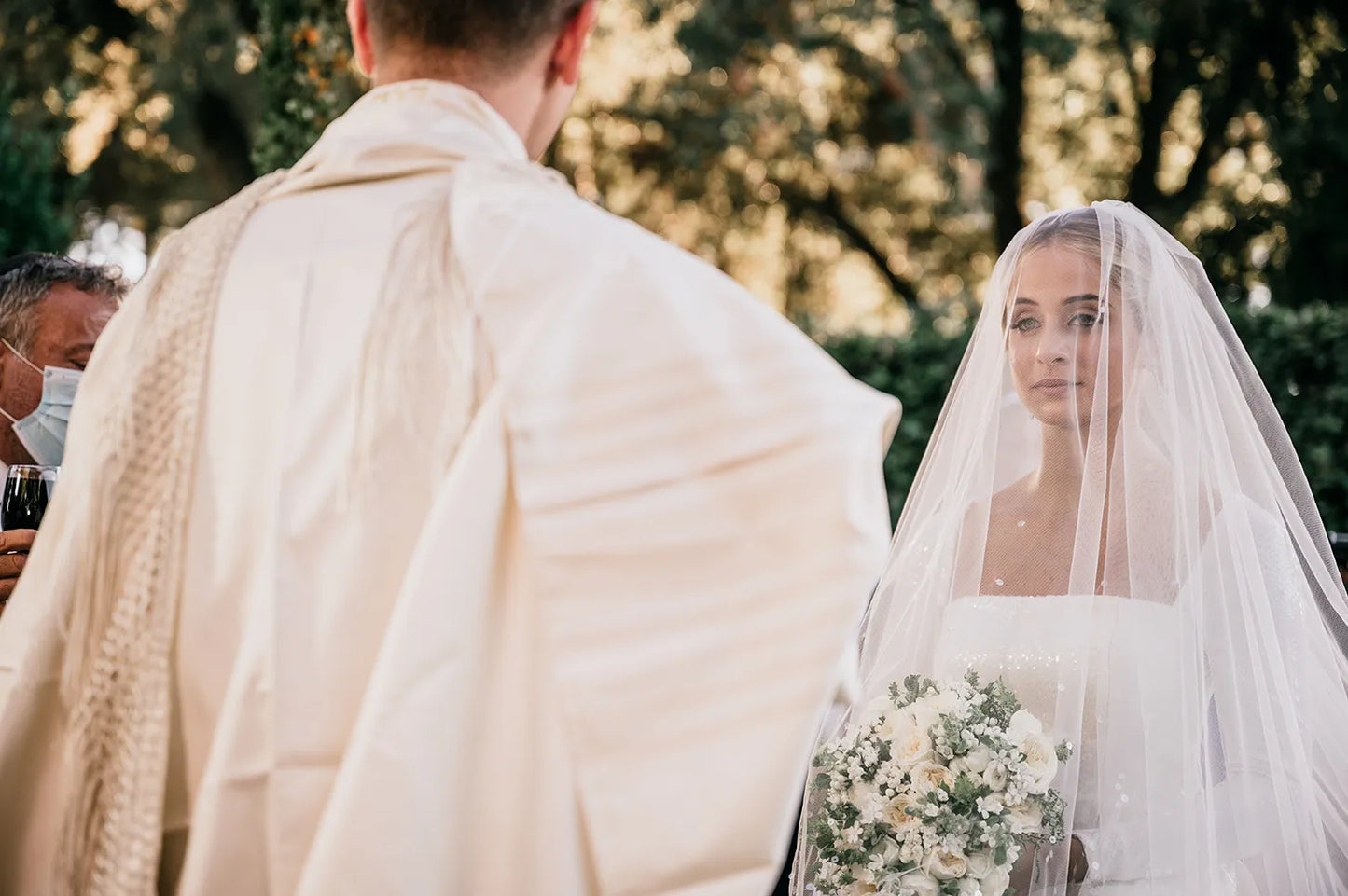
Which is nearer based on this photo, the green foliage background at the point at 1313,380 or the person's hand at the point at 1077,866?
the person's hand at the point at 1077,866

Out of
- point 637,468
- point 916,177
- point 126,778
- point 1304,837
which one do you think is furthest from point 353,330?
point 916,177

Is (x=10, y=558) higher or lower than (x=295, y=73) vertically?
lower

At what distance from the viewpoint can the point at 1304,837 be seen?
3131 mm

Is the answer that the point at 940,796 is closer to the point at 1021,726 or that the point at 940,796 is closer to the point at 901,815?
the point at 901,815

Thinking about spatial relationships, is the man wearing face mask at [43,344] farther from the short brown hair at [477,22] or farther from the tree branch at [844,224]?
the tree branch at [844,224]

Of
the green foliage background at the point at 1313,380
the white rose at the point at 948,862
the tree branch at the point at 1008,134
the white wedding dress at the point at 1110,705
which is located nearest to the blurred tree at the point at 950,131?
the tree branch at the point at 1008,134

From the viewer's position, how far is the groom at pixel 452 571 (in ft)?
5.29

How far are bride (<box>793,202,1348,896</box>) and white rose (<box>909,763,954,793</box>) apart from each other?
13.7 inches

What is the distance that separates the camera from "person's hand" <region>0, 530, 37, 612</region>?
2742mm

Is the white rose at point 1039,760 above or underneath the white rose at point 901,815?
above

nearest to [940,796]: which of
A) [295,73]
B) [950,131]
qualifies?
[295,73]

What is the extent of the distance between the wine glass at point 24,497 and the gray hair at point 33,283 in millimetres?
946

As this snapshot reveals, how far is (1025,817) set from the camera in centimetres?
303

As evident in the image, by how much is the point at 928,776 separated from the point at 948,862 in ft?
0.62
